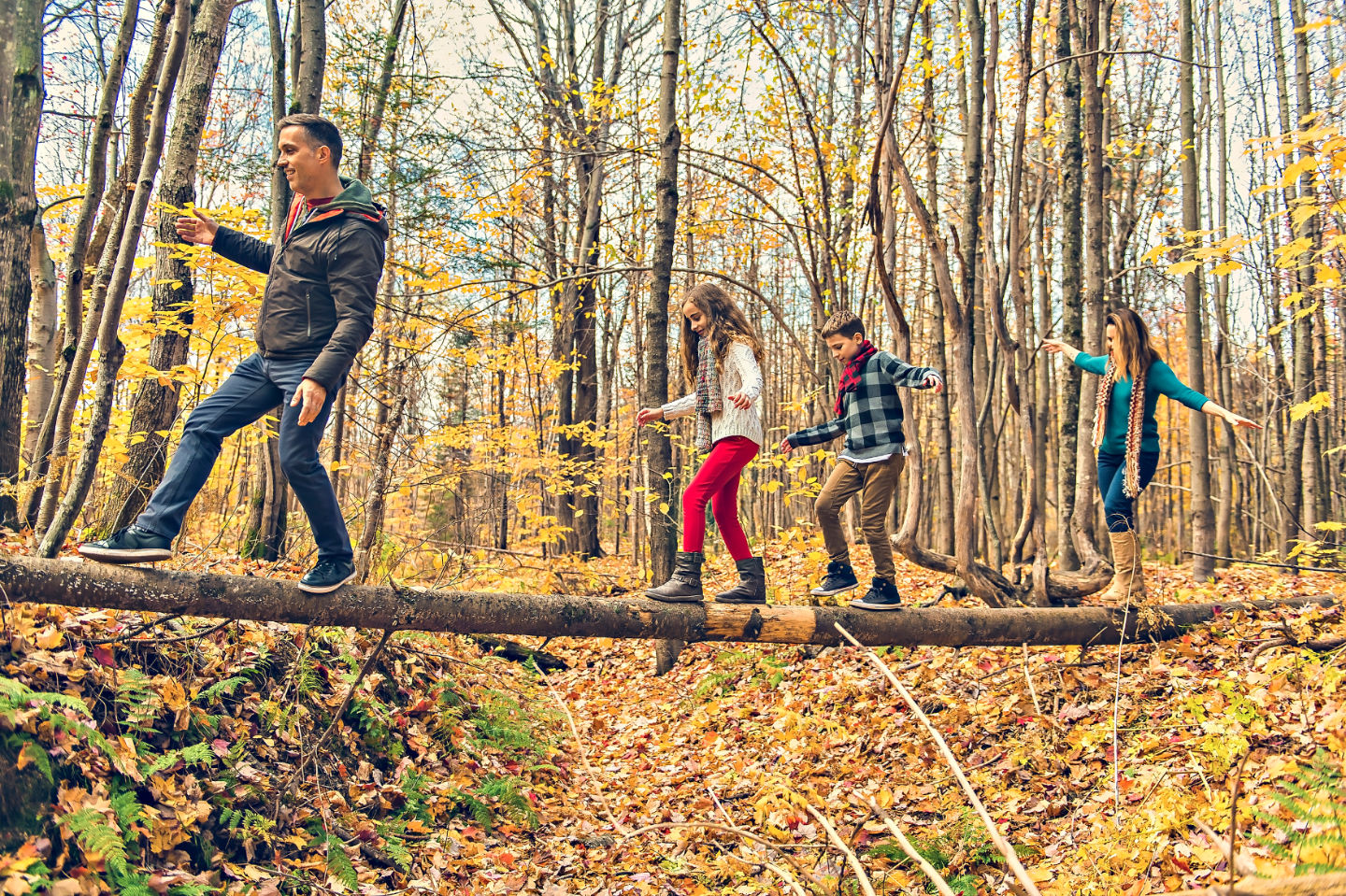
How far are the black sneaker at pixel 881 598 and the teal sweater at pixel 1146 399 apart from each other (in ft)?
6.70

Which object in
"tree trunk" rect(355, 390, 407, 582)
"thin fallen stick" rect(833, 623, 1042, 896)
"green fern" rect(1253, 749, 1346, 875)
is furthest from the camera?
"tree trunk" rect(355, 390, 407, 582)

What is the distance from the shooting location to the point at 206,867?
11.3ft

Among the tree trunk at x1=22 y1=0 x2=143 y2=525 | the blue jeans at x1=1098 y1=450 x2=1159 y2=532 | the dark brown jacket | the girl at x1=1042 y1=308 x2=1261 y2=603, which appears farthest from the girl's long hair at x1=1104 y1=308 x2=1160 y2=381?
the tree trunk at x1=22 y1=0 x2=143 y2=525

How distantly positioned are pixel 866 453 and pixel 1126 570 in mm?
2236

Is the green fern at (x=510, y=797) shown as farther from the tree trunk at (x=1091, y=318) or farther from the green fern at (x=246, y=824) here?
the tree trunk at (x=1091, y=318)

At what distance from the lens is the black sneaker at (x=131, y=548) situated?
138 inches

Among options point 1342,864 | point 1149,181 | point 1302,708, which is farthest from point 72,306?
point 1149,181

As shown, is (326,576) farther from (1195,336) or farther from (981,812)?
(1195,336)

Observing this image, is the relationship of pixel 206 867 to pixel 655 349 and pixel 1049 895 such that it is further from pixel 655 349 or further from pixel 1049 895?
pixel 655 349

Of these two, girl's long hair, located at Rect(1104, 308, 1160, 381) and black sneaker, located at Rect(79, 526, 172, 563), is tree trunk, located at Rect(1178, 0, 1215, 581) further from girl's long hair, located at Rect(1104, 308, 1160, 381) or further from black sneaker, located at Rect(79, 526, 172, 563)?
black sneaker, located at Rect(79, 526, 172, 563)

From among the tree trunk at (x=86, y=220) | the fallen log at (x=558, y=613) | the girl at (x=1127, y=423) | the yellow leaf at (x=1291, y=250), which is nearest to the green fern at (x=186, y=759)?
the fallen log at (x=558, y=613)

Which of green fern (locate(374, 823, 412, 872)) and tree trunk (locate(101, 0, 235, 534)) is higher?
tree trunk (locate(101, 0, 235, 534))

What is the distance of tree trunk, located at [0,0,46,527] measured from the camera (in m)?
6.33

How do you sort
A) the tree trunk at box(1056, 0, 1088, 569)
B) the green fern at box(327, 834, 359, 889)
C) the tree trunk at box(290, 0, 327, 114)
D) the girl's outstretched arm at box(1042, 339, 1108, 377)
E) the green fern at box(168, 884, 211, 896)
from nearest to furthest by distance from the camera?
the green fern at box(168, 884, 211, 896) → the green fern at box(327, 834, 359, 889) → the girl's outstretched arm at box(1042, 339, 1108, 377) → the tree trunk at box(1056, 0, 1088, 569) → the tree trunk at box(290, 0, 327, 114)
